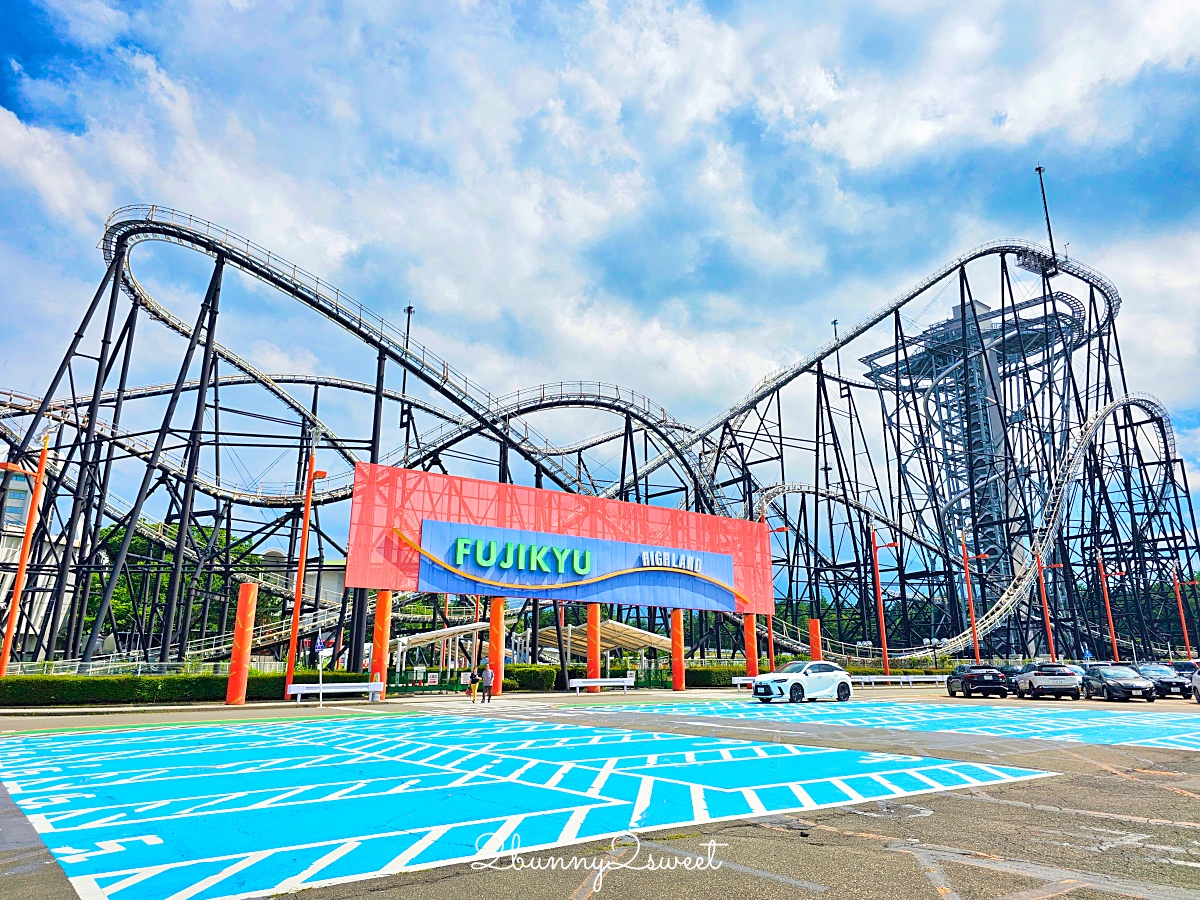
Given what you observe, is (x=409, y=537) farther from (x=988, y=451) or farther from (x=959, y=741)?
(x=988, y=451)

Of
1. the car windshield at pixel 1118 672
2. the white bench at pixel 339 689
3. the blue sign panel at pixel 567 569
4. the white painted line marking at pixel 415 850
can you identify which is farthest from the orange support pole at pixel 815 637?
the white painted line marking at pixel 415 850

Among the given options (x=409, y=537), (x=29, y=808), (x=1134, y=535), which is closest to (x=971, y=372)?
(x=1134, y=535)

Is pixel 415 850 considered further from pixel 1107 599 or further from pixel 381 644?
pixel 1107 599

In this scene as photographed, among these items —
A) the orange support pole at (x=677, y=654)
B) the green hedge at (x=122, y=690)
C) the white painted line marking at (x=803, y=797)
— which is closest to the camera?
the white painted line marking at (x=803, y=797)

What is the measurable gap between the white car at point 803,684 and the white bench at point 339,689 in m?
12.1

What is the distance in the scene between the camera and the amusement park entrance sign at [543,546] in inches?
Result: 1089

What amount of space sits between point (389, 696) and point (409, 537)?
5.49 metres

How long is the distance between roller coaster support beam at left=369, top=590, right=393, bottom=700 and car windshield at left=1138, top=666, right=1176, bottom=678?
84.9ft

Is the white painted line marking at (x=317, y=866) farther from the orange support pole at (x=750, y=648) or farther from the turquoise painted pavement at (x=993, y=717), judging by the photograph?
the orange support pole at (x=750, y=648)

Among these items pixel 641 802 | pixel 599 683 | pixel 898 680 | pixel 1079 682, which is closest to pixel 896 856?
pixel 641 802

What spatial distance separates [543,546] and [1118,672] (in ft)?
65.6

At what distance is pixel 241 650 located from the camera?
23719 mm

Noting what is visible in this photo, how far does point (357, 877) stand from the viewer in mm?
4918

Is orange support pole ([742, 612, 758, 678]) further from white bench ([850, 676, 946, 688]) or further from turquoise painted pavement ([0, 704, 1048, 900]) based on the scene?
turquoise painted pavement ([0, 704, 1048, 900])
